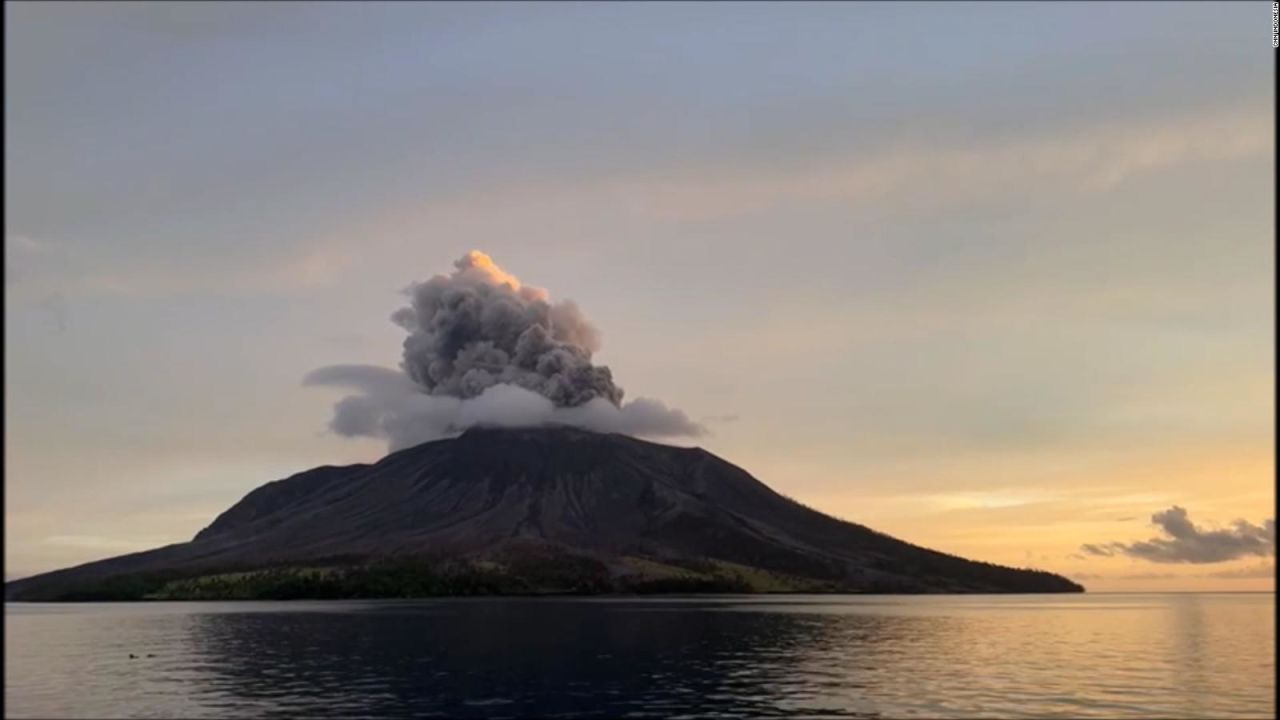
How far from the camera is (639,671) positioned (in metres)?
90.8

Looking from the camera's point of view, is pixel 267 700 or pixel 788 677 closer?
pixel 267 700

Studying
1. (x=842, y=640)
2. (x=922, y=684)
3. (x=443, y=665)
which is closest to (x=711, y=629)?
(x=842, y=640)

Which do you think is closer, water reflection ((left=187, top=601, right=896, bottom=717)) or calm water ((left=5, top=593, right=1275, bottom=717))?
calm water ((left=5, top=593, right=1275, bottom=717))

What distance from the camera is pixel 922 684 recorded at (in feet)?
266

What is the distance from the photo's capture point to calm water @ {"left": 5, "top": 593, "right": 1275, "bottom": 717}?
228 feet

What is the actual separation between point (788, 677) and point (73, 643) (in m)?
96.3

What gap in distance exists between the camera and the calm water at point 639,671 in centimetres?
6944

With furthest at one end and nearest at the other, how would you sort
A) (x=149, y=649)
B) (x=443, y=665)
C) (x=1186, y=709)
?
(x=149, y=649) → (x=443, y=665) → (x=1186, y=709)

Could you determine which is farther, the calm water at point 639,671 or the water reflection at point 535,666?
the water reflection at point 535,666

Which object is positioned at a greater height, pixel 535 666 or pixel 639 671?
pixel 535 666

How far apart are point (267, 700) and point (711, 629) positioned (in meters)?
84.3

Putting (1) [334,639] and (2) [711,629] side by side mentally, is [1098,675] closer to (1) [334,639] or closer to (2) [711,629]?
(2) [711,629]

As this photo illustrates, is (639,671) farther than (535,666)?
No

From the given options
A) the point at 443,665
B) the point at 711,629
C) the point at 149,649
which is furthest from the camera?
the point at 711,629
